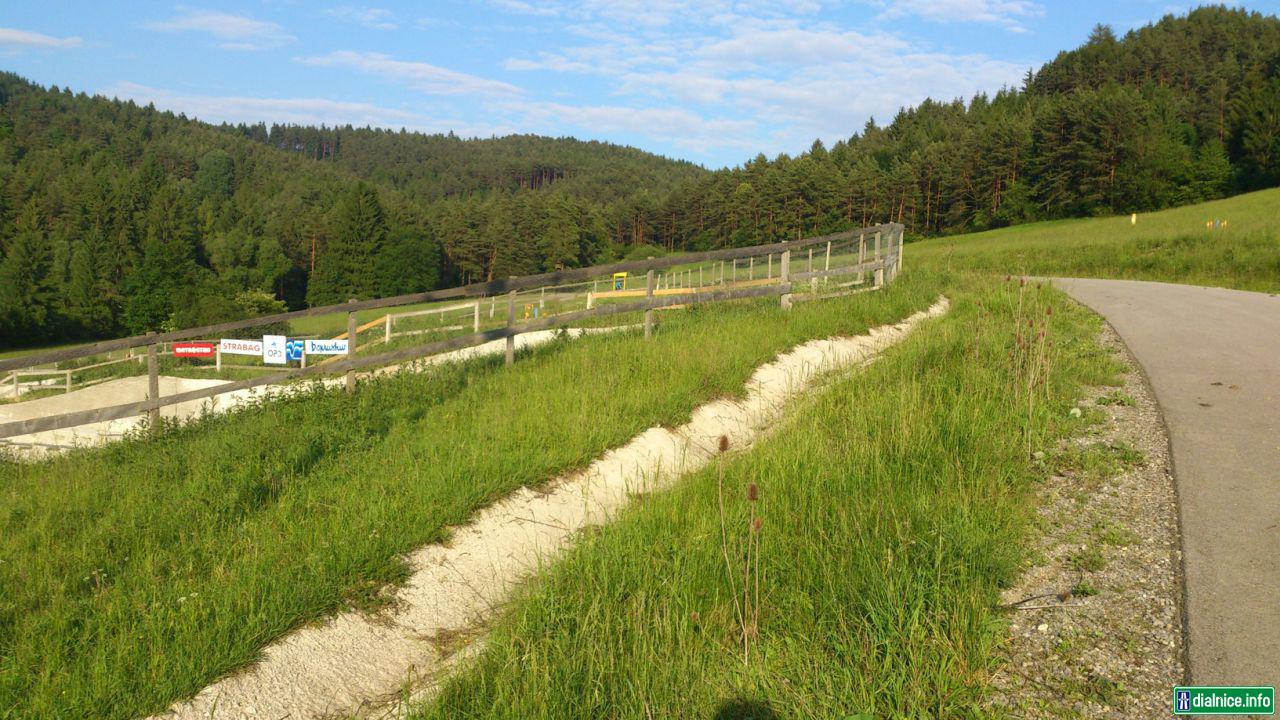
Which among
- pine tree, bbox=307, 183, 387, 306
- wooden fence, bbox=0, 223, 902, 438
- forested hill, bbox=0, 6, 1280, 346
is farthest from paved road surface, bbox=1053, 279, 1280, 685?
pine tree, bbox=307, 183, 387, 306

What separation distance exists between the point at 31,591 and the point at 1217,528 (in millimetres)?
7097

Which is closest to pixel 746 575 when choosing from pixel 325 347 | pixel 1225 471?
pixel 1225 471

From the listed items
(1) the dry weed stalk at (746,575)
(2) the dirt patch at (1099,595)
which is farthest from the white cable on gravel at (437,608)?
(2) the dirt patch at (1099,595)

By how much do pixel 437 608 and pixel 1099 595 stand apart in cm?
400

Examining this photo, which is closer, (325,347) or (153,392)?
(153,392)

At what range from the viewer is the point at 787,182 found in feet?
307

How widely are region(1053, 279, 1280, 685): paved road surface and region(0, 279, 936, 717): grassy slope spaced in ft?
15.2

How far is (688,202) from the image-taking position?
11650cm

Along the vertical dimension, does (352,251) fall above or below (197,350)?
above

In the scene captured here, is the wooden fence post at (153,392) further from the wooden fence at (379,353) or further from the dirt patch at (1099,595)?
the dirt patch at (1099,595)

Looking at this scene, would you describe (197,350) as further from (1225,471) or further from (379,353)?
(1225,471)

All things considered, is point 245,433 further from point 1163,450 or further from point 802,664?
point 1163,450

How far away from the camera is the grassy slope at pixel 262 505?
444cm

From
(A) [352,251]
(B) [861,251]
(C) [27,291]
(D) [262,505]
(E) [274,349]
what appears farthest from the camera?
(A) [352,251]
